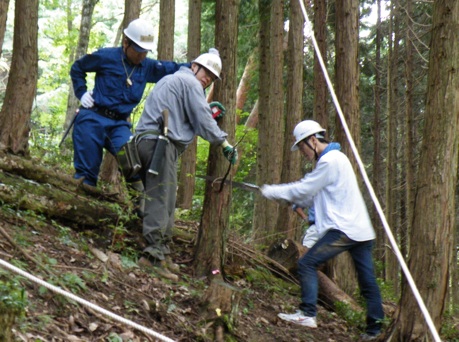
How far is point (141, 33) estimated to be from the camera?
22.9ft

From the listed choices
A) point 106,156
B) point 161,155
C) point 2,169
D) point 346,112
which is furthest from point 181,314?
point 106,156

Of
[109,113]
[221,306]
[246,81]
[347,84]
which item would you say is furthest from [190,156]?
[221,306]

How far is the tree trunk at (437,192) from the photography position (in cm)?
531

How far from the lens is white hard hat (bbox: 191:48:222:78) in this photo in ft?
21.5

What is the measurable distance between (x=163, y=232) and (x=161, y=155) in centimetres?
78

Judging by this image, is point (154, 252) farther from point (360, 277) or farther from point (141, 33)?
point (141, 33)

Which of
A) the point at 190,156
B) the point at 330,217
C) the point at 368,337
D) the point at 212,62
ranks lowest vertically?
the point at 368,337

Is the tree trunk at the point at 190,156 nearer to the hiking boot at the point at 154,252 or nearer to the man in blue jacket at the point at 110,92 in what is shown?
the man in blue jacket at the point at 110,92

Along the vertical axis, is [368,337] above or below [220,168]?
below

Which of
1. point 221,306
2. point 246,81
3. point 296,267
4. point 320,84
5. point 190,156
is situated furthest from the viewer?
point 246,81

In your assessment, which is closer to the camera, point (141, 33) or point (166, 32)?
point (141, 33)

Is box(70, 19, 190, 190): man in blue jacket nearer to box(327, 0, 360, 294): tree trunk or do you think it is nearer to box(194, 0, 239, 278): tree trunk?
box(194, 0, 239, 278): tree trunk

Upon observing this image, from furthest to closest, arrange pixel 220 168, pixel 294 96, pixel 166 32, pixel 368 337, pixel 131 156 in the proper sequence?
1. pixel 294 96
2. pixel 166 32
3. pixel 220 168
4. pixel 131 156
5. pixel 368 337

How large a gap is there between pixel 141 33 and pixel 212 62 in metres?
0.95
